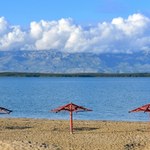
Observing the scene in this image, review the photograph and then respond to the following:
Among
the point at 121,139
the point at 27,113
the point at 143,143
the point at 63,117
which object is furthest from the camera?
the point at 27,113

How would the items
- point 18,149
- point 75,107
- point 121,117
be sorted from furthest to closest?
1. point 121,117
2. point 75,107
3. point 18,149

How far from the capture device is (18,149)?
21.7 meters

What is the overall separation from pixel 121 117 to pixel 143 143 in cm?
2893

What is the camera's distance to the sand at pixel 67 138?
23.6m

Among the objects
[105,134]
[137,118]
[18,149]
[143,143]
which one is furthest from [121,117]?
[18,149]

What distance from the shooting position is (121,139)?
99.1 feet

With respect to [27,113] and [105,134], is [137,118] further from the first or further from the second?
[105,134]

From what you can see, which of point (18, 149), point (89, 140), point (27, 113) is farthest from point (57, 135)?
point (27, 113)

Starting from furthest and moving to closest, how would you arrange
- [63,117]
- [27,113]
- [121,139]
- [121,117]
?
1. [27,113]
2. [121,117]
3. [63,117]
4. [121,139]

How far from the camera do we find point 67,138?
31.2 m

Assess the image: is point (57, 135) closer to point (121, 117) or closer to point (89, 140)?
point (89, 140)

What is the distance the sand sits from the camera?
2361cm

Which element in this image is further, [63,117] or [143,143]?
[63,117]

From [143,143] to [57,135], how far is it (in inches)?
263
